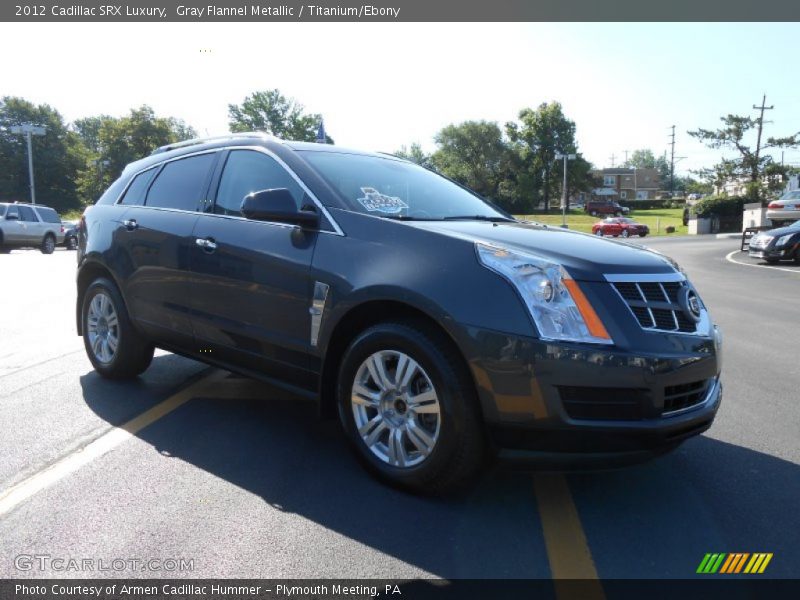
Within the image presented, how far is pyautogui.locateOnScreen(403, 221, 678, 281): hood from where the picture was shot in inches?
114

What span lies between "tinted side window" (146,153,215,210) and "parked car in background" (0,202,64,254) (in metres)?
22.8

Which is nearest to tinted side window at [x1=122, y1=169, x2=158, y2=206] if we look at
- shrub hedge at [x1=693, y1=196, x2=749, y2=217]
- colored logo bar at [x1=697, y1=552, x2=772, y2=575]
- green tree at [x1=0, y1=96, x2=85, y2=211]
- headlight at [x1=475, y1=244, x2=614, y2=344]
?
headlight at [x1=475, y1=244, x2=614, y2=344]

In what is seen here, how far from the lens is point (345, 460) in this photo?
3604 millimetres

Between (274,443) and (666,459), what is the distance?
2328mm

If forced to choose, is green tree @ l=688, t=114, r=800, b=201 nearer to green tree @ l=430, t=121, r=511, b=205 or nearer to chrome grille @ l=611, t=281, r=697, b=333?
green tree @ l=430, t=121, r=511, b=205

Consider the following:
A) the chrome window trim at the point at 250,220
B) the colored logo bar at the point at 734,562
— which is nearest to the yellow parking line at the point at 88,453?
the chrome window trim at the point at 250,220

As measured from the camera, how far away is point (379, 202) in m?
3.75

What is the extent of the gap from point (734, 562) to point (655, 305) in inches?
44.1

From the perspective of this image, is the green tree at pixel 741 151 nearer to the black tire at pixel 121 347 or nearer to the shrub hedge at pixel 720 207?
the shrub hedge at pixel 720 207

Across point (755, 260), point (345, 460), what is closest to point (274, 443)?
point (345, 460)

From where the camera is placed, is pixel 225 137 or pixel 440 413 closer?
pixel 440 413

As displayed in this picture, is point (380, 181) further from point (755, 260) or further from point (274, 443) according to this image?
point (755, 260)

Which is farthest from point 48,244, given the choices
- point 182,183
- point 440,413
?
point 440,413

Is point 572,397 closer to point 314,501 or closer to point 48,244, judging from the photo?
point 314,501
